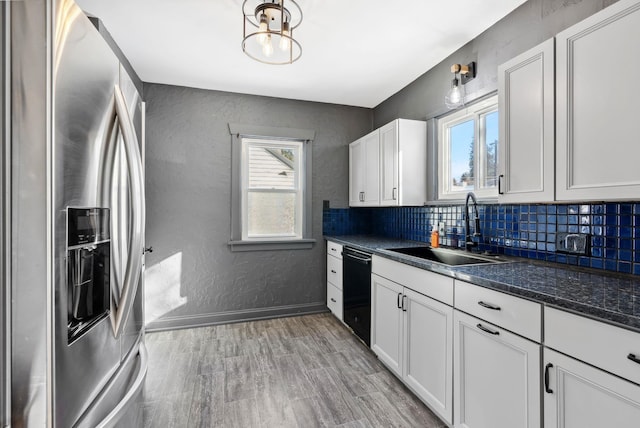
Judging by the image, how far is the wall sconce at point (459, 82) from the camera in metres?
2.36

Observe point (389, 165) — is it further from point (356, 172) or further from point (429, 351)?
point (429, 351)

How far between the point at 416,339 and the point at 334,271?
1.54 m

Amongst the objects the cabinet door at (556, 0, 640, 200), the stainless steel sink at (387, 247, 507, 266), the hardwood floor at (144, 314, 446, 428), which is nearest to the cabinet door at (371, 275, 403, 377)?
the hardwood floor at (144, 314, 446, 428)

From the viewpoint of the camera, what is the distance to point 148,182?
314 centimetres

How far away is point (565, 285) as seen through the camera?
4.28 feet

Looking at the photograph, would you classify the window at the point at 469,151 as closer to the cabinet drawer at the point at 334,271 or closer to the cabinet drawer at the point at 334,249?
the cabinet drawer at the point at 334,249

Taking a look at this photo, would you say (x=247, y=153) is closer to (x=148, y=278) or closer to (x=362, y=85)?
(x=362, y=85)

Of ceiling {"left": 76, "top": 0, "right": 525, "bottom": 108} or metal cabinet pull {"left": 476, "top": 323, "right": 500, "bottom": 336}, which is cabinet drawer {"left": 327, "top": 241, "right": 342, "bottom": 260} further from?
metal cabinet pull {"left": 476, "top": 323, "right": 500, "bottom": 336}

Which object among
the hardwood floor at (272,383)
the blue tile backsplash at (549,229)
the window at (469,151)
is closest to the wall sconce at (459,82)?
the window at (469,151)

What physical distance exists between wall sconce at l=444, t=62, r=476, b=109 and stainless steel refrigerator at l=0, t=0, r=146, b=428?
2244 mm

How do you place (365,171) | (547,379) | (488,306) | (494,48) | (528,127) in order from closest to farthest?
(547,379) < (488,306) < (528,127) < (494,48) < (365,171)

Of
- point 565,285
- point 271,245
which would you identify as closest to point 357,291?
point 271,245

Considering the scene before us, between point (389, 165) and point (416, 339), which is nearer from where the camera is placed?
point (416, 339)

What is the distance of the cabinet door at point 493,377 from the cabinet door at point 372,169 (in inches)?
70.0
